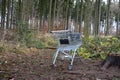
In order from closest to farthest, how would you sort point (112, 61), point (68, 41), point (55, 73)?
point (55, 73) < point (68, 41) < point (112, 61)

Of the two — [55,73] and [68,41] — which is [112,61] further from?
[55,73]

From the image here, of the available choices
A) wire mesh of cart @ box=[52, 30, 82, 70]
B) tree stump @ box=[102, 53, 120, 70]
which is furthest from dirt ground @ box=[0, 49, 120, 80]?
wire mesh of cart @ box=[52, 30, 82, 70]

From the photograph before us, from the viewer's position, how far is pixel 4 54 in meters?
10.2

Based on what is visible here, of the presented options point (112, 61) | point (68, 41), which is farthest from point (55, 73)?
point (112, 61)

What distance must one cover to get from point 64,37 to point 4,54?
3371 millimetres

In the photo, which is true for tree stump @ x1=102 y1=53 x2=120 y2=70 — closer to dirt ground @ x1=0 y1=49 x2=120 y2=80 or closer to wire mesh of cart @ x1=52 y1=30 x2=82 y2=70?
dirt ground @ x1=0 y1=49 x2=120 y2=80

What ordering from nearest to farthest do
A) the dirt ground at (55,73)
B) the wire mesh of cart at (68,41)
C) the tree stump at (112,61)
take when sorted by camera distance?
1. the dirt ground at (55,73)
2. the wire mesh of cart at (68,41)
3. the tree stump at (112,61)

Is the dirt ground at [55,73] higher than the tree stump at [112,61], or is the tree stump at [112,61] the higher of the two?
the tree stump at [112,61]

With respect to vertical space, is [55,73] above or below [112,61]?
below

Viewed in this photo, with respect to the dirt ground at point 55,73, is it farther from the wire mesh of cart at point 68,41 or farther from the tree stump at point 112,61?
the wire mesh of cart at point 68,41

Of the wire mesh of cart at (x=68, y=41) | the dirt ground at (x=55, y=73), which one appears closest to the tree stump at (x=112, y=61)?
the dirt ground at (x=55, y=73)

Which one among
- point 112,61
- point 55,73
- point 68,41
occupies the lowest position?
point 55,73

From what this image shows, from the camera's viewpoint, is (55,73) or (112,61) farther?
(112,61)

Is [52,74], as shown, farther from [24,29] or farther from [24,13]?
[24,13]
